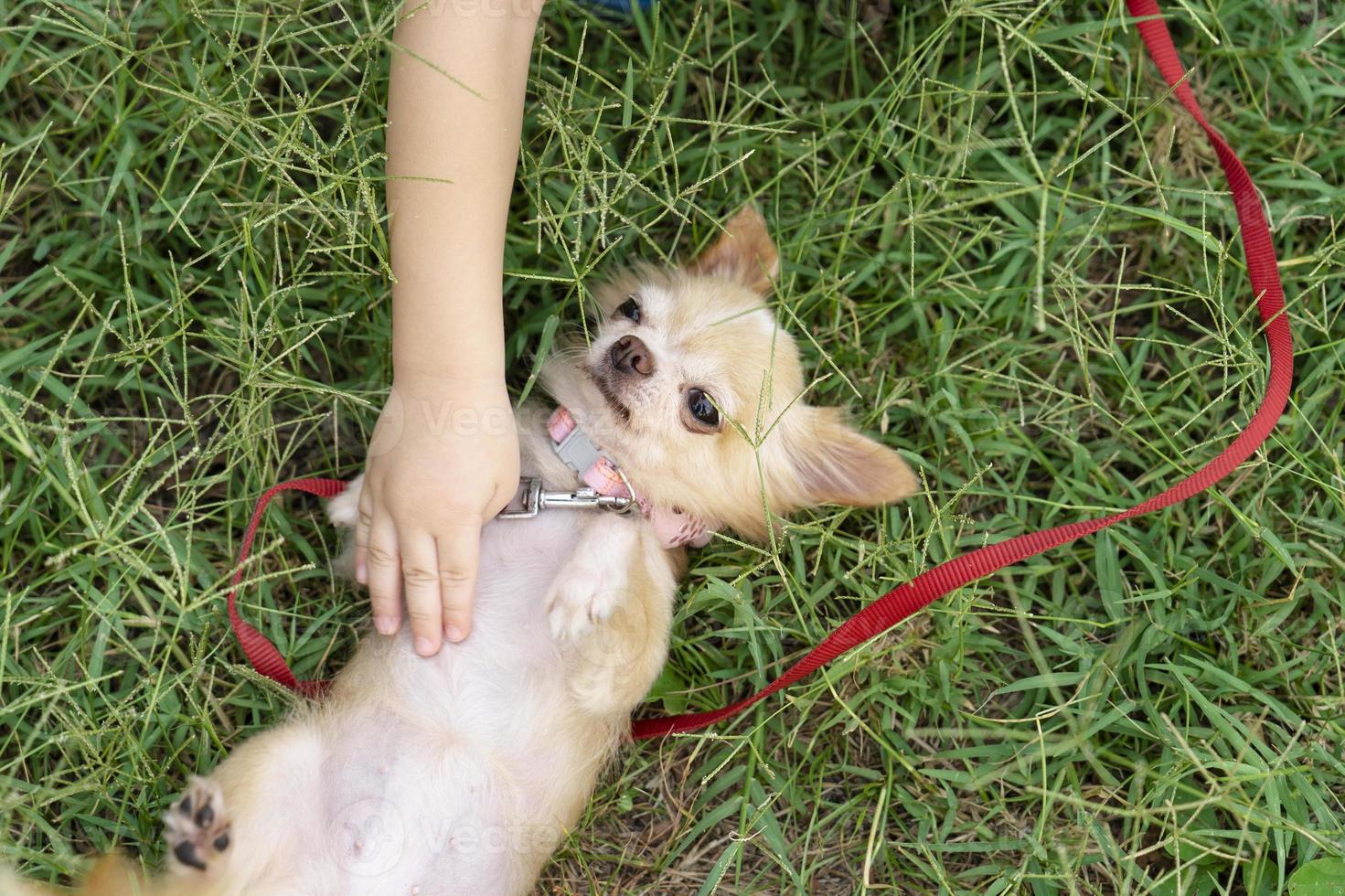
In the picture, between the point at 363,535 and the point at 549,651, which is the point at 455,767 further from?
the point at 363,535

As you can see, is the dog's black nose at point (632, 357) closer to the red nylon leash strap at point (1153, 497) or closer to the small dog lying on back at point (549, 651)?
the small dog lying on back at point (549, 651)

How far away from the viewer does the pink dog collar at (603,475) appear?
2.89 metres

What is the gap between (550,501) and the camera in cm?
284

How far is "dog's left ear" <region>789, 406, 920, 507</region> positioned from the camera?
2.81m

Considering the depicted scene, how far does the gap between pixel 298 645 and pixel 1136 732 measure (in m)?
2.73

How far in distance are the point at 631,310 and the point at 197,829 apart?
191 centimetres

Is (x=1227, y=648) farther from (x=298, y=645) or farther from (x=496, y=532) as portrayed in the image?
(x=298, y=645)

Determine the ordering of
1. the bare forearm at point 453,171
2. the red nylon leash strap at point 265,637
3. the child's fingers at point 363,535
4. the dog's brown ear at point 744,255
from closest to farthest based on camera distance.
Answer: the bare forearm at point 453,171, the child's fingers at point 363,535, the red nylon leash strap at point 265,637, the dog's brown ear at point 744,255

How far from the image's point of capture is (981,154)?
141 inches

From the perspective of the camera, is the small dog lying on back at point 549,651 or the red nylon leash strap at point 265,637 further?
the red nylon leash strap at point 265,637

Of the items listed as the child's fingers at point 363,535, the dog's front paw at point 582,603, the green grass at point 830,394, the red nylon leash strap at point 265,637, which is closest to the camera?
the dog's front paw at point 582,603

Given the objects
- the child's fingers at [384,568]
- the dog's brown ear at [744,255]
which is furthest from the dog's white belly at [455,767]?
the dog's brown ear at [744,255]

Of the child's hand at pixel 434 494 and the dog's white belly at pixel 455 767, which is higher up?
the child's hand at pixel 434 494

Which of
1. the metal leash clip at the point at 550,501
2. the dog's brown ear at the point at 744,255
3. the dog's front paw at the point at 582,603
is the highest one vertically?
the dog's brown ear at the point at 744,255
